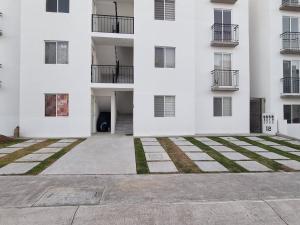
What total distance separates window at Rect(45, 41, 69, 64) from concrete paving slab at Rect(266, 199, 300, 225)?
41.3 feet

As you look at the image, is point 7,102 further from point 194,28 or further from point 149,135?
point 194,28

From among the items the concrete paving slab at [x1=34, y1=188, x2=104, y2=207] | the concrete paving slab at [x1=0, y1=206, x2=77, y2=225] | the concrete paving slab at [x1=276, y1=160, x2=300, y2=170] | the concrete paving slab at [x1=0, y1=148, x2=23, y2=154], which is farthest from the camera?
the concrete paving slab at [x1=0, y1=148, x2=23, y2=154]

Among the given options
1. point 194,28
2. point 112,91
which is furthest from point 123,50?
point 194,28

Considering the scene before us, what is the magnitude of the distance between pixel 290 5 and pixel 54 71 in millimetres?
15736

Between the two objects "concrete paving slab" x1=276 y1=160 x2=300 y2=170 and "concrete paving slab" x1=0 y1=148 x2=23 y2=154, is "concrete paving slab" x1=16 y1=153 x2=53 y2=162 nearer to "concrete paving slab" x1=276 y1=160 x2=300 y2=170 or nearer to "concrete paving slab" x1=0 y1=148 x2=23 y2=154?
"concrete paving slab" x1=0 y1=148 x2=23 y2=154

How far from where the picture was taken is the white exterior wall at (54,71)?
1312 centimetres

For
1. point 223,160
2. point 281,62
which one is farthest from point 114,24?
point 223,160

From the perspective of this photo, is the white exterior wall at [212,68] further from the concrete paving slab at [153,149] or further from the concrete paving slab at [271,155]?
the concrete paving slab at [271,155]

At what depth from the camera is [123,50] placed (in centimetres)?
1688

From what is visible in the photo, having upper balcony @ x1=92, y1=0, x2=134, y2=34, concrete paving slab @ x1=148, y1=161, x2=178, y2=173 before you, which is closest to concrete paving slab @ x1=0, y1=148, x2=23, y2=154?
concrete paving slab @ x1=148, y1=161, x2=178, y2=173

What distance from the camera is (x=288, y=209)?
13.6 ft

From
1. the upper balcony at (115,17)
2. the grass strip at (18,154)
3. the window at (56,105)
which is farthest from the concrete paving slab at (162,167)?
the upper balcony at (115,17)

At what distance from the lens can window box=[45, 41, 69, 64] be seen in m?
13.4

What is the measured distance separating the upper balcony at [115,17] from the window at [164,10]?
1.92 m
